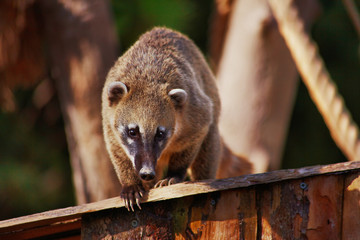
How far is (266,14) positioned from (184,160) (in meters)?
2.65

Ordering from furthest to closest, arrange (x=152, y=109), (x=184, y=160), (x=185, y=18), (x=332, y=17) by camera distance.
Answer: (x=332, y=17) → (x=185, y=18) → (x=184, y=160) → (x=152, y=109)

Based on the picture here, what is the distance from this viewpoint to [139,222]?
11.4 feet

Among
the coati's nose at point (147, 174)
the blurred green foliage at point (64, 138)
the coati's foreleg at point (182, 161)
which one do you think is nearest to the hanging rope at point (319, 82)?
the coati's foreleg at point (182, 161)

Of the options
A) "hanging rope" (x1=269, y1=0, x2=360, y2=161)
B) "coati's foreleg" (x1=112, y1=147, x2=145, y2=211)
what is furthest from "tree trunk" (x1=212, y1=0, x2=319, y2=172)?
"coati's foreleg" (x1=112, y1=147, x2=145, y2=211)

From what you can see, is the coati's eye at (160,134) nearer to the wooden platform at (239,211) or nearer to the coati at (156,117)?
the coati at (156,117)

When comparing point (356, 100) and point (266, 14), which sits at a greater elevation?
point (356, 100)

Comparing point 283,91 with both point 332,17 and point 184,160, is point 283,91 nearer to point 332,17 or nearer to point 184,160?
point 184,160

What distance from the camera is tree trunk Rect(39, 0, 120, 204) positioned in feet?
20.6

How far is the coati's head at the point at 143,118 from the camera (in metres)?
3.75

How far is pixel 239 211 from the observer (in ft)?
11.1

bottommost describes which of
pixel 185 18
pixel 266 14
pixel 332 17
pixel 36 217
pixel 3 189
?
pixel 36 217

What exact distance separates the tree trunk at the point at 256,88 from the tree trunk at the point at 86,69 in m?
1.46

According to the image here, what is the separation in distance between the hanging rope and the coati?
104cm

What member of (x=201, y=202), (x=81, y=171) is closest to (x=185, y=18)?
(x=81, y=171)
